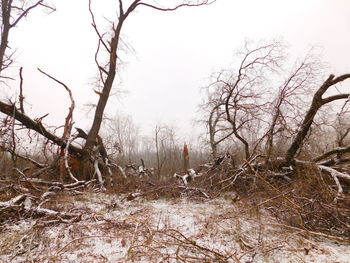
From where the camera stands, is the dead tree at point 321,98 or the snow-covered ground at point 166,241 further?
the dead tree at point 321,98

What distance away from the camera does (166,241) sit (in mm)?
2174

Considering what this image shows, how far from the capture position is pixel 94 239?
236 cm

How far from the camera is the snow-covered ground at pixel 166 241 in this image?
1.92 meters

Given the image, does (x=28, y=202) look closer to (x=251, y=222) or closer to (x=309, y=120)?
(x=251, y=222)

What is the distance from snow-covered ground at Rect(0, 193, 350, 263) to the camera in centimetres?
192

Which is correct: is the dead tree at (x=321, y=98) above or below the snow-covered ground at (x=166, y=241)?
above

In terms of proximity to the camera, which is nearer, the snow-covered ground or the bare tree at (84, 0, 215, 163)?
the snow-covered ground

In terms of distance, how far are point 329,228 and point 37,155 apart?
28.1 ft

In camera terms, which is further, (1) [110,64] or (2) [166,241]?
(1) [110,64]

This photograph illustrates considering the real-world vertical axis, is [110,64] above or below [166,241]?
above

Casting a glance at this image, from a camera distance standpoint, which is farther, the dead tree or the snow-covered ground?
the dead tree

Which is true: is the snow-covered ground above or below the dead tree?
below

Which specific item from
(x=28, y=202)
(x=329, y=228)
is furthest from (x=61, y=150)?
(x=329, y=228)

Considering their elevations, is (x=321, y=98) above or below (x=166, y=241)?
above
